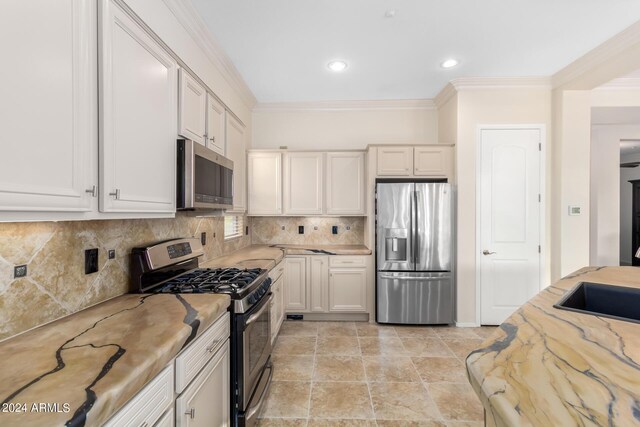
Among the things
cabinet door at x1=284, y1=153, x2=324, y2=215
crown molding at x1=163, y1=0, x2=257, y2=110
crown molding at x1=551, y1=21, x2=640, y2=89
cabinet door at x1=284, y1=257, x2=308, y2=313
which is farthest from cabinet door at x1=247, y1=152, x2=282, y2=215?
crown molding at x1=551, y1=21, x2=640, y2=89

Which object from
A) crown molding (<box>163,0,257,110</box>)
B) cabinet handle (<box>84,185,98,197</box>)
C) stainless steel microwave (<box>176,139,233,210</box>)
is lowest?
cabinet handle (<box>84,185,98,197</box>)

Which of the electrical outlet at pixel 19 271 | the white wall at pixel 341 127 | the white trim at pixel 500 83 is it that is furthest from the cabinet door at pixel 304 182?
the electrical outlet at pixel 19 271

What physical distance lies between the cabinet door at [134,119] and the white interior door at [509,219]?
3.27 m

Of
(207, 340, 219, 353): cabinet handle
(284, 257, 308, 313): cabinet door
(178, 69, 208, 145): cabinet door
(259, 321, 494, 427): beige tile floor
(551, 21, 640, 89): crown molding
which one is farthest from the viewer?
(284, 257, 308, 313): cabinet door

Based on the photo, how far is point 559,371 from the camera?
771 mm

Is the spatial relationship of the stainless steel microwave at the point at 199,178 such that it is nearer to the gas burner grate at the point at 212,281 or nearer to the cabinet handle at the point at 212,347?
the gas burner grate at the point at 212,281

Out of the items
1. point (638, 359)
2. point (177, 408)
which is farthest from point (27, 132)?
point (638, 359)

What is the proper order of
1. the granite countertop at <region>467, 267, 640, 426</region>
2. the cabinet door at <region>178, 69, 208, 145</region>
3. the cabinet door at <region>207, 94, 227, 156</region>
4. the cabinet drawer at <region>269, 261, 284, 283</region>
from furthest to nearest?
1. the cabinet drawer at <region>269, 261, 284, 283</region>
2. the cabinet door at <region>207, 94, 227, 156</region>
3. the cabinet door at <region>178, 69, 208, 145</region>
4. the granite countertop at <region>467, 267, 640, 426</region>

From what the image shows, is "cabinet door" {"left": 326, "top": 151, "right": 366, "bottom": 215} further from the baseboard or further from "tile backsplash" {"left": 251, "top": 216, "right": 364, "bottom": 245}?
the baseboard

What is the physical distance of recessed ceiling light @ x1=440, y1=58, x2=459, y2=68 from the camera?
9.49ft

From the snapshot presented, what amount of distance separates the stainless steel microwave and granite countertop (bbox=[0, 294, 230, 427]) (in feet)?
2.08

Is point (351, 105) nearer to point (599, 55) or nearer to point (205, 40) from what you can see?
point (205, 40)

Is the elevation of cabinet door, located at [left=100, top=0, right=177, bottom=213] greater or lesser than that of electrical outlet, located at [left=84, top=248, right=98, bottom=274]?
greater

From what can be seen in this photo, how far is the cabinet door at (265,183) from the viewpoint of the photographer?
12.5ft
